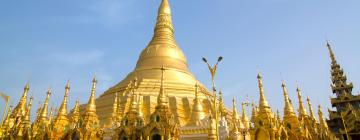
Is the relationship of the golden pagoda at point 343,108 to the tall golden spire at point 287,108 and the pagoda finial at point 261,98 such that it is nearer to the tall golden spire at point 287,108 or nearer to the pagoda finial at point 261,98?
the tall golden spire at point 287,108

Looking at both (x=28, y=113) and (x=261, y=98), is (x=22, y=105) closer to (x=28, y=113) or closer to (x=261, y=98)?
(x=28, y=113)

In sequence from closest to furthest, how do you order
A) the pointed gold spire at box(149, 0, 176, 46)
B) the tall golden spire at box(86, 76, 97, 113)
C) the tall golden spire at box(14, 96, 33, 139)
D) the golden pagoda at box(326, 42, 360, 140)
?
the tall golden spire at box(86, 76, 97, 113), the tall golden spire at box(14, 96, 33, 139), the golden pagoda at box(326, 42, 360, 140), the pointed gold spire at box(149, 0, 176, 46)

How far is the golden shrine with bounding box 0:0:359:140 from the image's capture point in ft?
58.2

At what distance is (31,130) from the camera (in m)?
23.3

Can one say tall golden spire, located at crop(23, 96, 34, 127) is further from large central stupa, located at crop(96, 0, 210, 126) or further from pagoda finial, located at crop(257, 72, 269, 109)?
pagoda finial, located at crop(257, 72, 269, 109)

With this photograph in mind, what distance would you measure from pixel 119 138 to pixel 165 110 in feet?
11.3

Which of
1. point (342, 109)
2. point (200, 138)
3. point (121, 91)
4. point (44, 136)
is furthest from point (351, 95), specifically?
point (44, 136)

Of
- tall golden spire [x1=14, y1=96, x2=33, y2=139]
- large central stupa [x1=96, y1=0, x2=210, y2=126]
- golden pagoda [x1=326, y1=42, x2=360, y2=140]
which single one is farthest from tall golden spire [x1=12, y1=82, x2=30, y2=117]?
golden pagoda [x1=326, y1=42, x2=360, y2=140]

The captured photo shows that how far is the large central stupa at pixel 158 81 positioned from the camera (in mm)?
30016

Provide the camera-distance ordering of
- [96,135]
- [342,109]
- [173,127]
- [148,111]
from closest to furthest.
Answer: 1. [173,127]
2. [96,135]
3. [148,111]
4. [342,109]

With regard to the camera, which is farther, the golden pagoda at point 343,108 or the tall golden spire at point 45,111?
the golden pagoda at point 343,108

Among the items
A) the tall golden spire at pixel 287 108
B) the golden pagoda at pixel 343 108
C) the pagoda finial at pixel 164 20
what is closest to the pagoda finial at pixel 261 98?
the tall golden spire at pixel 287 108

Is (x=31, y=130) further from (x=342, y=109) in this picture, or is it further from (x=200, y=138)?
(x=342, y=109)

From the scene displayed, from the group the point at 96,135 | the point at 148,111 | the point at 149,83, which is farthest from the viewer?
the point at 149,83
